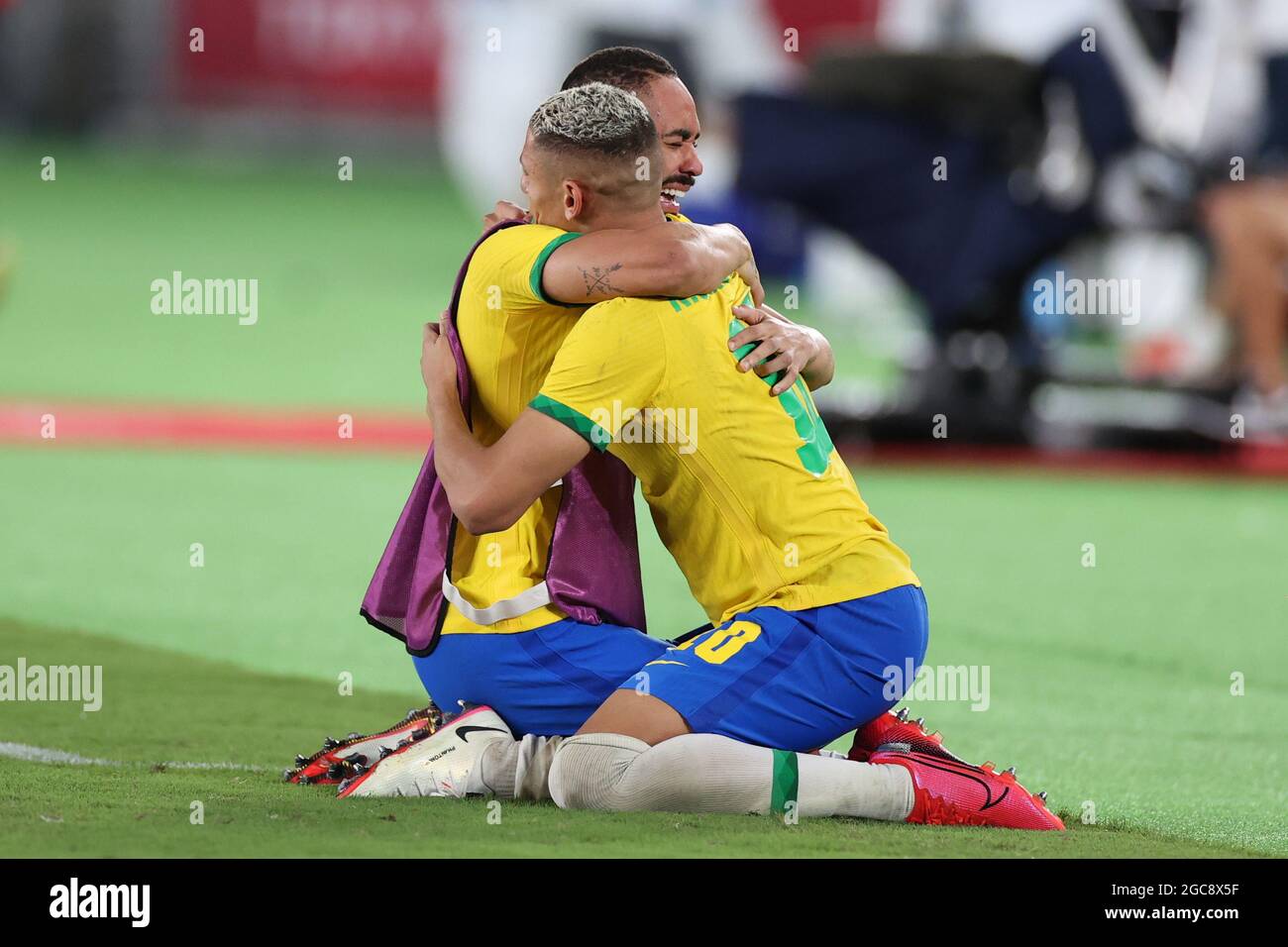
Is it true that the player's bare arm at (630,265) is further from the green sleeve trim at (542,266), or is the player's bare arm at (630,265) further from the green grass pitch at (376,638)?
the green grass pitch at (376,638)

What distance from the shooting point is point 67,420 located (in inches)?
380

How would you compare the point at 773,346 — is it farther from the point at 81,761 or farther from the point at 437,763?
the point at 81,761

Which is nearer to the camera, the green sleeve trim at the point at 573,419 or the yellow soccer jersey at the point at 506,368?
the green sleeve trim at the point at 573,419

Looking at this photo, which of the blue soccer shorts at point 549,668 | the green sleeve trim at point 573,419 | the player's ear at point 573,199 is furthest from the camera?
the blue soccer shorts at point 549,668

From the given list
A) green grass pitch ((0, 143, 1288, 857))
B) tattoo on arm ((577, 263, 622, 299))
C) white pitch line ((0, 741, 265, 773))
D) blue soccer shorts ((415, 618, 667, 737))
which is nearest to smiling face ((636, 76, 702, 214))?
tattoo on arm ((577, 263, 622, 299))

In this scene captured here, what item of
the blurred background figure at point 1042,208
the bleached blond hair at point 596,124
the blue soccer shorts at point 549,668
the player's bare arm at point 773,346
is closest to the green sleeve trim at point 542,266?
the bleached blond hair at point 596,124

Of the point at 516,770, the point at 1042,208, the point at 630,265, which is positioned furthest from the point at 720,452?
the point at 1042,208

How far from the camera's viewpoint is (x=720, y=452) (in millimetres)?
3760

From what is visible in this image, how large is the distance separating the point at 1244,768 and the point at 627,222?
194cm

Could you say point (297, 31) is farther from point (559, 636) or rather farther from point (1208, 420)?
point (559, 636)

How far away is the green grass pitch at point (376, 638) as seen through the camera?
3643 millimetres

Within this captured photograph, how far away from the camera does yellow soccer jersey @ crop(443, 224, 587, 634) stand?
3.80m

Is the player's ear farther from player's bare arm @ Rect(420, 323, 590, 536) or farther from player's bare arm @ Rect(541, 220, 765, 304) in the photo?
player's bare arm @ Rect(420, 323, 590, 536)

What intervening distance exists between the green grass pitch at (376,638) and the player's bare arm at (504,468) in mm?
545
